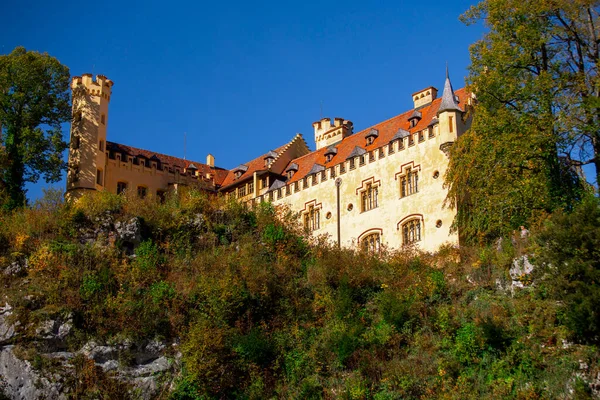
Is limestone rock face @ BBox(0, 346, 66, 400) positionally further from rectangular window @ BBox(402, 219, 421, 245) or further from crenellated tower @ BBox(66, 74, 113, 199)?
crenellated tower @ BBox(66, 74, 113, 199)

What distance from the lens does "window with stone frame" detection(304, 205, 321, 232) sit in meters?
47.4

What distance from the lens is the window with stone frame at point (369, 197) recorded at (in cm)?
4488

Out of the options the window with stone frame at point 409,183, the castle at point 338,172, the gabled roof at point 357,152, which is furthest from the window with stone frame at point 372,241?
the gabled roof at point 357,152

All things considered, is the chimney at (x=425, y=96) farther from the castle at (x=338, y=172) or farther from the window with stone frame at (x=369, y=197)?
the window with stone frame at (x=369, y=197)

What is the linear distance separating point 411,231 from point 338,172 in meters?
6.31

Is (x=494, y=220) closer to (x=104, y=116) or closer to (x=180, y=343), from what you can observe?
(x=180, y=343)

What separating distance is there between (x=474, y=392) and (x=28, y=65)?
3099 centimetres

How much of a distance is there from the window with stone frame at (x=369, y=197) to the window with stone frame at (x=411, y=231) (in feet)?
7.92

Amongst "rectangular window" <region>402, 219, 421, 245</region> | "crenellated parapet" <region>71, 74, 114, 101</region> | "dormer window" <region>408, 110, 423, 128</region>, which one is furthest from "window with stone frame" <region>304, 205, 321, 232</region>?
"crenellated parapet" <region>71, 74, 114, 101</region>

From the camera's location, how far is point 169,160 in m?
Result: 55.6

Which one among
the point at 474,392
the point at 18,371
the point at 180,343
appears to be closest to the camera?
the point at 474,392

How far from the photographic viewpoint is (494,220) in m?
35.4

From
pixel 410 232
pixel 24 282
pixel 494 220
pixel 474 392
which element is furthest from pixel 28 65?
pixel 474 392

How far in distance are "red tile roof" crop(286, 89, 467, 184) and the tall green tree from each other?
730cm
